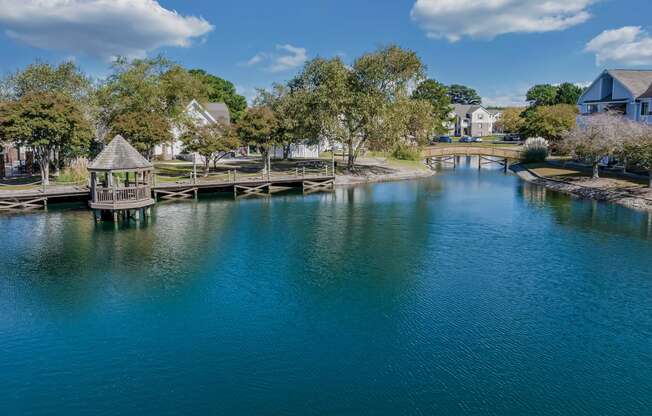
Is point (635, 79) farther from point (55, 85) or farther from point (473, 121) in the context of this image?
point (473, 121)

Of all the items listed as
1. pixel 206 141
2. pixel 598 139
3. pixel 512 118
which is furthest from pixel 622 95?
pixel 512 118

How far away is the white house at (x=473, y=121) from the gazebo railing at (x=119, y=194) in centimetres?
12779

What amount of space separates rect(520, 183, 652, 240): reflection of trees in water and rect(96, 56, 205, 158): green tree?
40035mm

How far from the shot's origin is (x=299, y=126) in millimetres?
62344

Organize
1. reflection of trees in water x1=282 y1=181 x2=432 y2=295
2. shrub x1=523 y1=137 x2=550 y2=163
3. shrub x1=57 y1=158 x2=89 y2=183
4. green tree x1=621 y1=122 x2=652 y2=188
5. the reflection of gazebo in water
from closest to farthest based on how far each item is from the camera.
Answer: reflection of trees in water x1=282 y1=181 x2=432 y2=295 → the reflection of gazebo in water → green tree x1=621 y1=122 x2=652 y2=188 → shrub x1=57 y1=158 x2=89 y2=183 → shrub x1=523 y1=137 x2=550 y2=163

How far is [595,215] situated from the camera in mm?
41812

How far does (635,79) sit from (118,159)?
6250cm

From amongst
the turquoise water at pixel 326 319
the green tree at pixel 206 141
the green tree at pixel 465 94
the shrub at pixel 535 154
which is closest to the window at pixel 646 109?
the shrub at pixel 535 154

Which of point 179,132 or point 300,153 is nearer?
point 179,132

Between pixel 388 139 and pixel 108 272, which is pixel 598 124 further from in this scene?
pixel 108 272

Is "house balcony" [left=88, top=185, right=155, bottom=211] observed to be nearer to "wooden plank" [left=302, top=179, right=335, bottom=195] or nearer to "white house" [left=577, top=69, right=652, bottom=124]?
"wooden plank" [left=302, top=179, right=335, bottom=195]

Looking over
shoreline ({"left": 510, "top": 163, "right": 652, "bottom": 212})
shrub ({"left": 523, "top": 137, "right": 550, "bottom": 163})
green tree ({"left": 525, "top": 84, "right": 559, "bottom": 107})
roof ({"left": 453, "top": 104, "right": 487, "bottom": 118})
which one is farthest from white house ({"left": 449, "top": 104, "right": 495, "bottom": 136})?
shoreline ({"left": 510, "top": 163, "right": 652, "bottom": 212})

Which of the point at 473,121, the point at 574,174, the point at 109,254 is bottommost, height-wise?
the point at 109,254

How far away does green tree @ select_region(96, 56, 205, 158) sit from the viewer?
5284 cm
